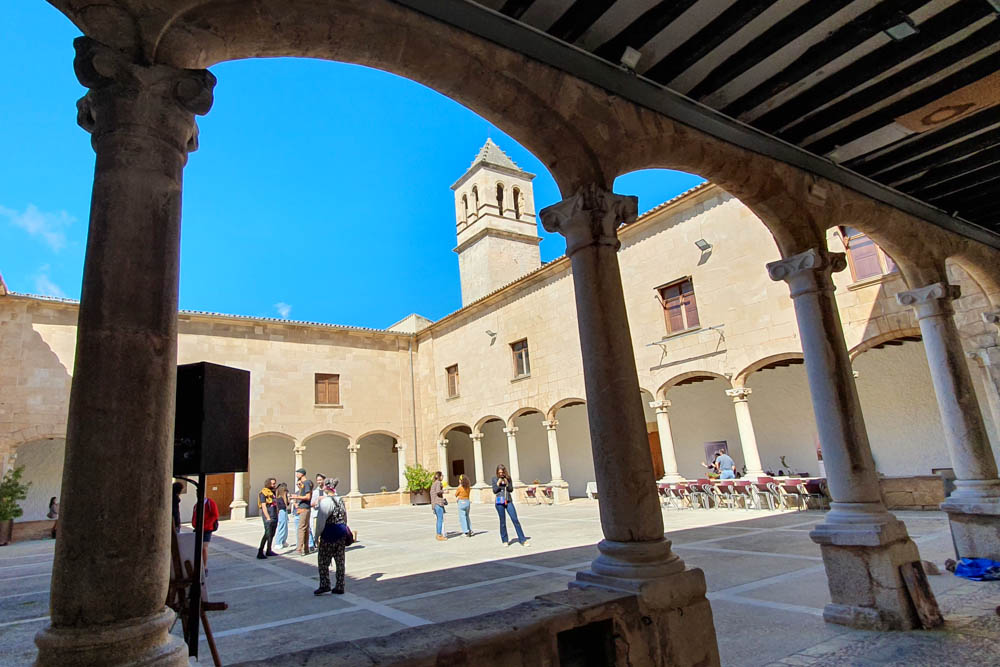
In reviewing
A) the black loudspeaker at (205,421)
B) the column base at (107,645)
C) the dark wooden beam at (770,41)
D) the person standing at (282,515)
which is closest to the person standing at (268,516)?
the person standing at (282,515)

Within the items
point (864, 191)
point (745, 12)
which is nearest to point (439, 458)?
point (864, 191)

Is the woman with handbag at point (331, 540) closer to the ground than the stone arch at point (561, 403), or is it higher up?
closer to the ground

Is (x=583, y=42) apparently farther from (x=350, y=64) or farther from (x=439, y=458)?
(x=439, y=458)

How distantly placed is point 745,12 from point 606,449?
98.9 inches

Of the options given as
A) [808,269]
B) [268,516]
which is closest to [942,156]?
[808,269]

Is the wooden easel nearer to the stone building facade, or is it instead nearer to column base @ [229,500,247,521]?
the stone building facade

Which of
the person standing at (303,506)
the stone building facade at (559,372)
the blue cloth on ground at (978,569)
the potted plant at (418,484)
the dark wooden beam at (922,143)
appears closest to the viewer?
the dark wooden beam at (922,143)

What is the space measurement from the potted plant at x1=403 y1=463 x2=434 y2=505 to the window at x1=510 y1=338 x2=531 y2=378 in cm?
528

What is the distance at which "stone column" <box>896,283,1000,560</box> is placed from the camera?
4918 millimetres

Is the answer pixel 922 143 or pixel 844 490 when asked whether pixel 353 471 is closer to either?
pixel 844 490

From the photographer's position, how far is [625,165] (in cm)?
350

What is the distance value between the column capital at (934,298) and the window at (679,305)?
295 inches

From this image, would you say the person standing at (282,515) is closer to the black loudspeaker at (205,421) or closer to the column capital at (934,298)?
the black loudspeaker at (205,421)

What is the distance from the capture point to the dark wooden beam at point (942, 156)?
14.6ft
